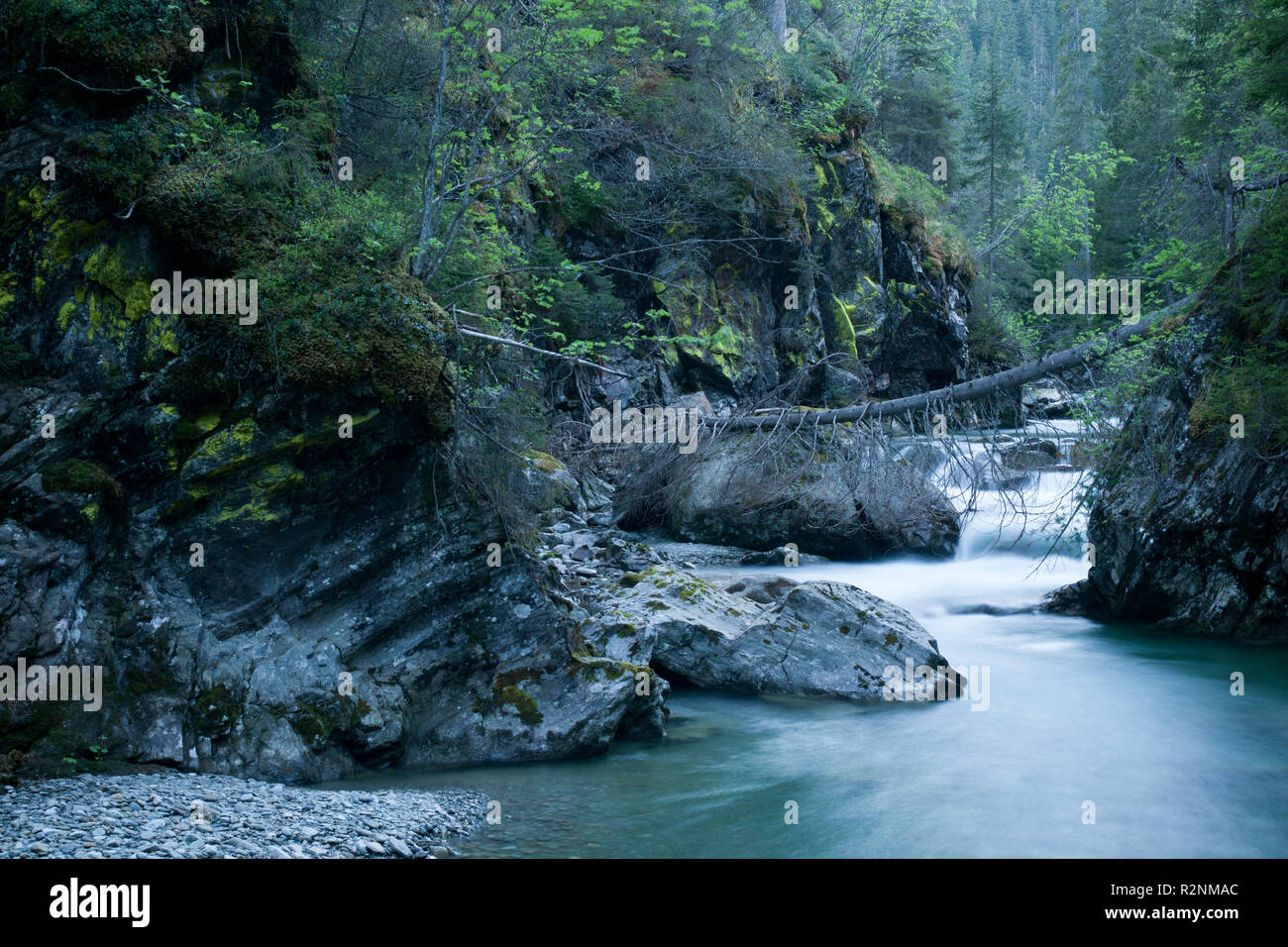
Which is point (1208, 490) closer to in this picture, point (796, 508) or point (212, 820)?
point (796, 508)

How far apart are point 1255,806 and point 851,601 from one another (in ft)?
14.4

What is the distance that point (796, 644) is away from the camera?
32.9 feet

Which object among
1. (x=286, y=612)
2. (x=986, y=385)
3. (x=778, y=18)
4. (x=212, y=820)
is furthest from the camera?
(x=778, y=18)

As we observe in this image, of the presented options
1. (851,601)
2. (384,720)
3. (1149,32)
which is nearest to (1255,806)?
(851,601)

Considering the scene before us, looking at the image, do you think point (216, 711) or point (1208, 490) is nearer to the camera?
point (216, 711)

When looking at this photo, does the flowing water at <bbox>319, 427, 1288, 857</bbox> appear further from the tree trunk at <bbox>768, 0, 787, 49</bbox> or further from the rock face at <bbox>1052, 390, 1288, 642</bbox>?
the tree trunk at <bbox>768, 0, 787, 49</bbox>

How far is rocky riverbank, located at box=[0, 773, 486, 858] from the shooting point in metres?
4.81

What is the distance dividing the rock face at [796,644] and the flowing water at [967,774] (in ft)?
0.91

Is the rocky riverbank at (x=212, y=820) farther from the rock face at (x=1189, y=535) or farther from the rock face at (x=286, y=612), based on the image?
the rock face at (x=1189, y=535)

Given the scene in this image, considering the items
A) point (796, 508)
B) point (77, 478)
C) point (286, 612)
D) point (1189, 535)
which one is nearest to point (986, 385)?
point (1189, 535)

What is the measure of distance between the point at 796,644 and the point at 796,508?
5.84 metres

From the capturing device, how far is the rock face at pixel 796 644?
9.81m

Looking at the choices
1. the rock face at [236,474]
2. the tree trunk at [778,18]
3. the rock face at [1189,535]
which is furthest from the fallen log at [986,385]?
the tree trunk at [778,18]
